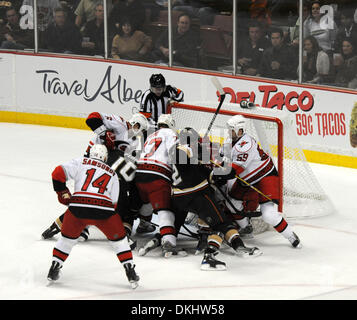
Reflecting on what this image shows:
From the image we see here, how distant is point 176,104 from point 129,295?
2.46m

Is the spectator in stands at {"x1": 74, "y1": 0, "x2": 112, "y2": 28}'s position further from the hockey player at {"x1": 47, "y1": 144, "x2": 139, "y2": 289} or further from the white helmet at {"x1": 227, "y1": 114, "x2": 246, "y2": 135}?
the hockey player at {"x1": 47, "y1": 144, "x2": 139, "y2": 289}

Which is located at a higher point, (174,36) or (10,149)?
(174,36)

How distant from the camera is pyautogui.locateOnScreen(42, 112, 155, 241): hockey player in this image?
6.42 m

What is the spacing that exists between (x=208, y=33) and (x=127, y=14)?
1.15m

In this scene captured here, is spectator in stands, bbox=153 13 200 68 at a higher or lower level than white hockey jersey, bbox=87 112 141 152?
higher

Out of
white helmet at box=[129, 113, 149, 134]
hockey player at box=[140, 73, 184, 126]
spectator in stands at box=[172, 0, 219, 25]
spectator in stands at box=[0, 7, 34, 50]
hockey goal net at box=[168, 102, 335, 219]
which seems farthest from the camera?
spectator in stands at box=[0, 7, 34, 50]

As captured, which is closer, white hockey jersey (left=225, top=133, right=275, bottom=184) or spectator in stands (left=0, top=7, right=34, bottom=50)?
white hockey jersey (left=225, top=133, right=275, bottom=184)

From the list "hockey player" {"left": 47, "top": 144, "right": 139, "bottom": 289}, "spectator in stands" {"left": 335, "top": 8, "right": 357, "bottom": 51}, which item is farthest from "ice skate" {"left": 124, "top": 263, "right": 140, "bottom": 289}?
"spectator in stands" {"left": 335, "top": 8, "right": 357, "bottom": 51}

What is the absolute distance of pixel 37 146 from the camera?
9875 mm

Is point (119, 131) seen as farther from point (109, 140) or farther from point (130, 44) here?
point (130, 44)

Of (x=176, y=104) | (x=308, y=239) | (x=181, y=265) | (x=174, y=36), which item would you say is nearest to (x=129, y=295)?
(x=181, y=265)

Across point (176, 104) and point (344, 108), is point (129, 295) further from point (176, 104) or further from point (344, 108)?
point (344, 108)

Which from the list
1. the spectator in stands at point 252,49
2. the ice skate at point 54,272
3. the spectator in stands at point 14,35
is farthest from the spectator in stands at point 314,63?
the ice skate at point 54,272

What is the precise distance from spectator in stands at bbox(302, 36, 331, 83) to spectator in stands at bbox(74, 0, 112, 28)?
2864 millimetres
